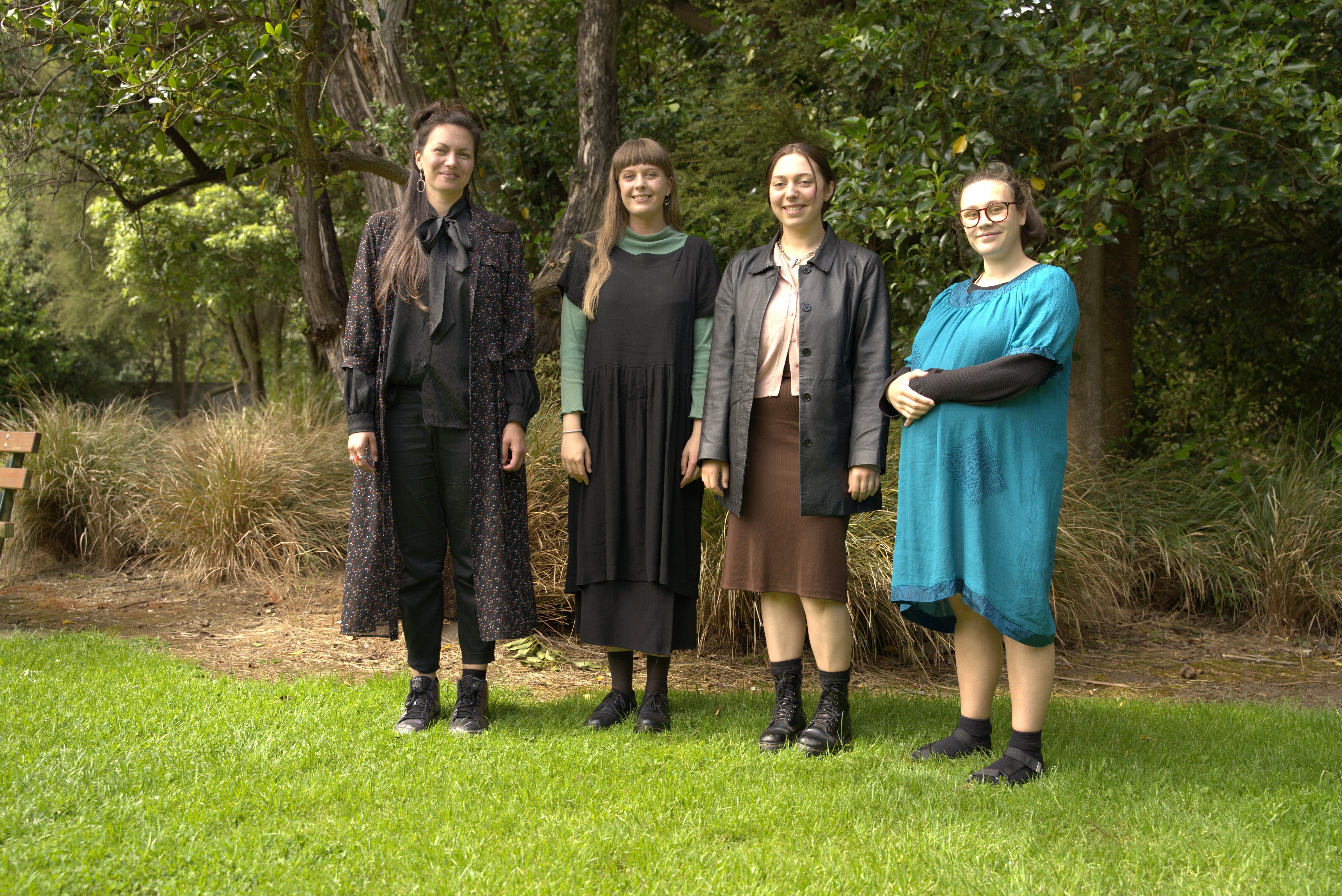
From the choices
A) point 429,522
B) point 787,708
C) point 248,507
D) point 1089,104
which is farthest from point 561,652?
point 1089,104

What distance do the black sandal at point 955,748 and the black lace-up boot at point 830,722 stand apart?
0.24m

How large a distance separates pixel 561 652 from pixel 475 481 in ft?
5.90

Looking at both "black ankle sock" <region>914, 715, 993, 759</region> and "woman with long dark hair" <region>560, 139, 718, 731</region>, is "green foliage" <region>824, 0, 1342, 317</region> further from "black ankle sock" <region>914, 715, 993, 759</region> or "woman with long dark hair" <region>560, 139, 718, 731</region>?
"black ankle sock" <region>914, 715, 993, 759</region>

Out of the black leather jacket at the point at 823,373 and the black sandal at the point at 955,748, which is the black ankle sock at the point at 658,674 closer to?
the black leather jacket at the point at 823,373

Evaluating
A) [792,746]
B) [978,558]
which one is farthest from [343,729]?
[978,558]

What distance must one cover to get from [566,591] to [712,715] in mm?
725

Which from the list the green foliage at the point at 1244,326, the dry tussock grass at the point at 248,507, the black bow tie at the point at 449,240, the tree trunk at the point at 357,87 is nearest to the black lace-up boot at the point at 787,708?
the black bow tie at the point at 449,240

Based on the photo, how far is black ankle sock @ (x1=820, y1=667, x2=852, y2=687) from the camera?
3.20m

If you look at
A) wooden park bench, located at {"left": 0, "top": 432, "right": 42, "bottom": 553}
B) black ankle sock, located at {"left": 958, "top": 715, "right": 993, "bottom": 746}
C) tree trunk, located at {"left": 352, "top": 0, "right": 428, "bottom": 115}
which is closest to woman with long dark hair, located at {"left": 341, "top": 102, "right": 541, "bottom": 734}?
black ankle sock, located at {"left": 958, "top": 715, "right": 993, "bottom": 746}

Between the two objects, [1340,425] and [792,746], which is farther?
[1340,425]

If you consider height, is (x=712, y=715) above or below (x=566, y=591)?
below

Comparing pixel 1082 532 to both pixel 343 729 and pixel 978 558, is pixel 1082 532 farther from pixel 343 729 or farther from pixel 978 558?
pixel 343 729

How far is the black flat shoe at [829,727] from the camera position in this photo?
3.11 m

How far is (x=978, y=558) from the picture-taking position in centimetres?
279
